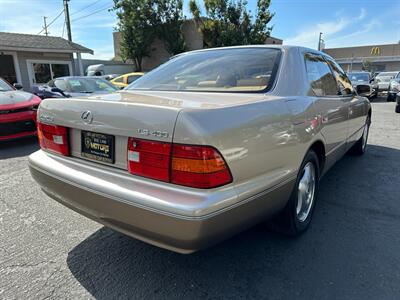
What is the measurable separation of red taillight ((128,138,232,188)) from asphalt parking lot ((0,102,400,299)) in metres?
0.83

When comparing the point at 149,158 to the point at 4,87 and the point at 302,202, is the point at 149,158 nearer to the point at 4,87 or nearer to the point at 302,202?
the point at 302,202

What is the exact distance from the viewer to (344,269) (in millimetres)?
2217

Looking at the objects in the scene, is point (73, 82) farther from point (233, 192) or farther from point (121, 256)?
point (233, 192)

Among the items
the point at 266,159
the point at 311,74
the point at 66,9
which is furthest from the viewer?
the point at 66,9

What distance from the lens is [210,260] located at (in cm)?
235

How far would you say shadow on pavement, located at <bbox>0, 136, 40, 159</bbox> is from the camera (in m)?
5.45

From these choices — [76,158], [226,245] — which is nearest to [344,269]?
[226,245]

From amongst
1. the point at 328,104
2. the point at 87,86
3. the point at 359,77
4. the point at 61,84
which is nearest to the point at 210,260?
the point at 328,104

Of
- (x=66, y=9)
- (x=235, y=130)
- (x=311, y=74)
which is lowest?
(x=235, y=130)

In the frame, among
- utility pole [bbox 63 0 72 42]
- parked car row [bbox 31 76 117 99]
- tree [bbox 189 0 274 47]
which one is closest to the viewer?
parked car row [bbox 31 76 117 99]

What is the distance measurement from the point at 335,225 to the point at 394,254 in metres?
0.53

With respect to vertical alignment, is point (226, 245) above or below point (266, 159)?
below

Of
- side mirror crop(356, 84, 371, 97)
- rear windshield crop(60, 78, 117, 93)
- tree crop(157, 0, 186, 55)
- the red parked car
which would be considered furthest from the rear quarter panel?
tree crop(157, 0, 186, 55)

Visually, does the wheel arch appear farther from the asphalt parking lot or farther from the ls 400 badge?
the ls 400 badge
